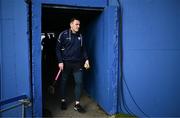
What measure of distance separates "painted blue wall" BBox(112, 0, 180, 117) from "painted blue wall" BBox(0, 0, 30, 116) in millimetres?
1649

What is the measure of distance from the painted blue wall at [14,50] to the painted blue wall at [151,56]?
64.9 inches

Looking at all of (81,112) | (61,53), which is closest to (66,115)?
(81,112)

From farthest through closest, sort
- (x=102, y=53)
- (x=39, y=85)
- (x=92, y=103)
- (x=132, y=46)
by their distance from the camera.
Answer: (x=92, y=103), (x=102, y=53), (x=132, y=46), (x=39, y=85)

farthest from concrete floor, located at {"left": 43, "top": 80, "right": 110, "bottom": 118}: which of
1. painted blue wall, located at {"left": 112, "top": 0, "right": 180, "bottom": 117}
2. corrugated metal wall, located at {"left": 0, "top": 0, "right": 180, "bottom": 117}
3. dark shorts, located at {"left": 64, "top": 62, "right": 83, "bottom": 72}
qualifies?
dark shorts, located at {"left": 64, "top": 62, "right": 83, "bottom": 72}

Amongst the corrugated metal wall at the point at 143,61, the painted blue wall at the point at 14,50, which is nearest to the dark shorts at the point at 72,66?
the corrugated metal wall at the point at 143,61

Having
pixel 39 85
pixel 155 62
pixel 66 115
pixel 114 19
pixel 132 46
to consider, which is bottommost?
pixel 66 115

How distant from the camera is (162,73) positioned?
4.46m

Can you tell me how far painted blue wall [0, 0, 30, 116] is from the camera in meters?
3.70

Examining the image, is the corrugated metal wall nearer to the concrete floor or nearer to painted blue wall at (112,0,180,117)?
painted blue wall at (112,0,180,117)

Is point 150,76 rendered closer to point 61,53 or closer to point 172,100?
point 172,100

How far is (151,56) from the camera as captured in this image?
4.39 metres

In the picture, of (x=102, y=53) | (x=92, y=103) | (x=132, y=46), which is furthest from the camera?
(x=92, y=103)

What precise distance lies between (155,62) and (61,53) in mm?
1725

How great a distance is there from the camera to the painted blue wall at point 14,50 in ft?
12.1
